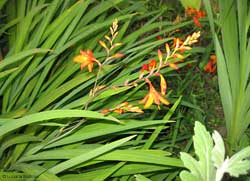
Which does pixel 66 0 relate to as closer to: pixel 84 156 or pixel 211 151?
pixel 84 156

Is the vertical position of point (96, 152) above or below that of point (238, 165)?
above

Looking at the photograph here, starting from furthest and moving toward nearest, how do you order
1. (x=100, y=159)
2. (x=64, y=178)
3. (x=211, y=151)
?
(x=64, y=178)
(x=100, y=159)
(x=211, y=151)

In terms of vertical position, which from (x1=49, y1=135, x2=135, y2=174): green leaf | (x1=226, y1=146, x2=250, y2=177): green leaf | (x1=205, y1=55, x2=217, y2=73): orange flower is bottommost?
(x1=226, y1=146, x2=250, y2=177): green leaf

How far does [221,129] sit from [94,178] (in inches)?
Result: 44.0

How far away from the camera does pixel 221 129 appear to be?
2068 millimetres

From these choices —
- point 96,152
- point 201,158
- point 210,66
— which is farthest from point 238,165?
point 210,66

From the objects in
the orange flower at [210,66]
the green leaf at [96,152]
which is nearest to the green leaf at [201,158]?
the green leaf at [96,152]

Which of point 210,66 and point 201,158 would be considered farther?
point 210,66

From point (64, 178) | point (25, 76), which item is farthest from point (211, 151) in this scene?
point (25, 76)

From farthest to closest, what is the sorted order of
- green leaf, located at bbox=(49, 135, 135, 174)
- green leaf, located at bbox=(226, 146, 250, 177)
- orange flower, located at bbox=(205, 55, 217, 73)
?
orange flower, located at bbox=(205, 55, 217, 73), green leaf, located at bbox=(49, 135, 135, 174), green leaf, located at bbox=(226, 146, 250, 177)

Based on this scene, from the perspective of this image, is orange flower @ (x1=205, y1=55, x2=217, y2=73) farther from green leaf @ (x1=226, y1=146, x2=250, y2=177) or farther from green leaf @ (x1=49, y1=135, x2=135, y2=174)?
green leaf @ (x1=226, y1=146, x2=250, y2=177)

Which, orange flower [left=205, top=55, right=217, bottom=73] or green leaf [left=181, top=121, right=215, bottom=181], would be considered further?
orange flower [left=205, top=55, right=217, bottom=73]

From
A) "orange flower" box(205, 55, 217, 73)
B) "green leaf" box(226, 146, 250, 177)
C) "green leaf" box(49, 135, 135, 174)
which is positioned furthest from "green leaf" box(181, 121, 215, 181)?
"orange flower" box(205, 55, 217, 73)

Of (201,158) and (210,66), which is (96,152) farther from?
(210,66)
